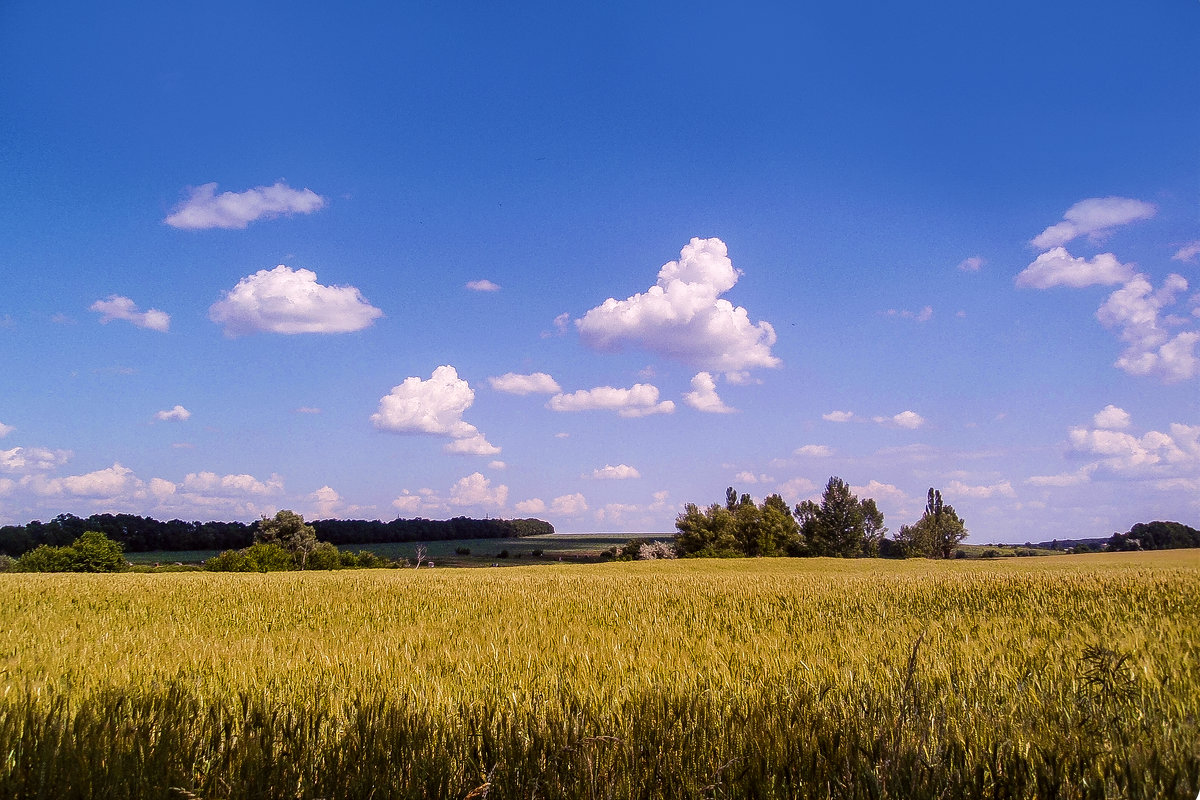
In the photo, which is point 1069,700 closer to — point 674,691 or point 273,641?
point 674,691

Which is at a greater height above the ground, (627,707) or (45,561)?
(627,707)

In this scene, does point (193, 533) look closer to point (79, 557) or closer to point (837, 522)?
point (79, 557)

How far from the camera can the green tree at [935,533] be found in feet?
322

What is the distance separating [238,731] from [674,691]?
96.1 inches

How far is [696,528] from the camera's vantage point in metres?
81.7

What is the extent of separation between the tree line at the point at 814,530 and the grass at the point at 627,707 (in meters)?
63.4

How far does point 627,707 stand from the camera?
3510 mm

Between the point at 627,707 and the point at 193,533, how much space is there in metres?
109

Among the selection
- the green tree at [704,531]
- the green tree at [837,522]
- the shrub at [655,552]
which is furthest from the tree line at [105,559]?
the green tree at [837,522]

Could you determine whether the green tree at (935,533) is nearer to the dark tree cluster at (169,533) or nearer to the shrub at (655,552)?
the shrub at (655,552)

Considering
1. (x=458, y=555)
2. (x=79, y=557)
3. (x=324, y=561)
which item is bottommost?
(x=458, y=555)

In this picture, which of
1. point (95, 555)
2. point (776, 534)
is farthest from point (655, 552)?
point (95, 555)

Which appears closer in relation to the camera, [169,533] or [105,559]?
[105,559]

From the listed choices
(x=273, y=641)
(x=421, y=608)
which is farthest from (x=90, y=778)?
(x=421, y=608)
